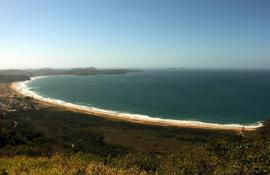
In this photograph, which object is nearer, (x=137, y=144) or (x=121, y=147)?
(x=121, y=147)

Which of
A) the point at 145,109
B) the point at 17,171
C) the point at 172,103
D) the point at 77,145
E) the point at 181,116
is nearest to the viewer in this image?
the point at 17,171

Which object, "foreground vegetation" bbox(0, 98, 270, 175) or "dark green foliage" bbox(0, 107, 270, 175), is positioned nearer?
"foreground vegetation" bbox(0, 98, 270, 175)

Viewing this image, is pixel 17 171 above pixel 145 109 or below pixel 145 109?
above

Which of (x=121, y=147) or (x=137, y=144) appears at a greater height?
(x=121, y=147)

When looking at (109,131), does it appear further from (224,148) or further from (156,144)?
(224,148)

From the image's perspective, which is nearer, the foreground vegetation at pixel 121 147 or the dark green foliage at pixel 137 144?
the foreground vegetation at pixel 121 147

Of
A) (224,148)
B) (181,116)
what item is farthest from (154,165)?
(181,116)

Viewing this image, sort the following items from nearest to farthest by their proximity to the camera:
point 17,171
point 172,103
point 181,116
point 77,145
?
point 17,171
point 77,145
point 181,116
point 172,103

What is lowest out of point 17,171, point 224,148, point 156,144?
point 156,144
